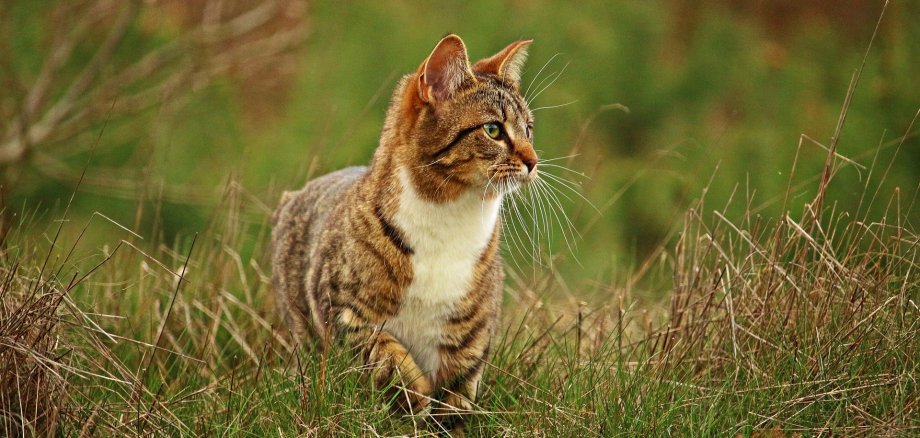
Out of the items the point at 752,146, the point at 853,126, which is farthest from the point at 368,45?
the point at 853,126

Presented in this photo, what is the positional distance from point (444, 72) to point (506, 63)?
35 cm

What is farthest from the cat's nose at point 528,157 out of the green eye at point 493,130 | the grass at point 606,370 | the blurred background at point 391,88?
the blurred background at point 391,88

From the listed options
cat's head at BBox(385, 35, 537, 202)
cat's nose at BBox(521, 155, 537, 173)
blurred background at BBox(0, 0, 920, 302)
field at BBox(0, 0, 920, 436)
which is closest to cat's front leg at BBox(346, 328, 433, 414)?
field at BBox(0, 0, 920, 436)

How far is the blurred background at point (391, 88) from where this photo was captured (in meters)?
6.96

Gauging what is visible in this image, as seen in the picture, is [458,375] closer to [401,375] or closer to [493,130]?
[401,375]

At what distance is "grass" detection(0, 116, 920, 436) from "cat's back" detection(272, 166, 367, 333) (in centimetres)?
29

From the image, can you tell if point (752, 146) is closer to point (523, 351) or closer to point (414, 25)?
point (414, 25)

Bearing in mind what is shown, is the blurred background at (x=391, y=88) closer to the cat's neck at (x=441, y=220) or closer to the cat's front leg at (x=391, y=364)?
the cat's neck at (x=441, y=220)

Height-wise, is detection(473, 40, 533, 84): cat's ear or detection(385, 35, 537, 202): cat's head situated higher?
detection(473, 40, 533, 84): cat's ear

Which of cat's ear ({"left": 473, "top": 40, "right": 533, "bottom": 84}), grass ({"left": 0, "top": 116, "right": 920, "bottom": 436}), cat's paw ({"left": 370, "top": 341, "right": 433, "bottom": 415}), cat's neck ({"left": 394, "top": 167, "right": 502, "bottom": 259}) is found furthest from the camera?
cat's ear ({"left": 473, "top": 40, "right": 533, "bottom": 84})

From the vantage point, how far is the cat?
3.56 metres

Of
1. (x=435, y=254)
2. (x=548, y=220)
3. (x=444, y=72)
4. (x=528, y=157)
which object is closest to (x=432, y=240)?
(x=435, y=254)

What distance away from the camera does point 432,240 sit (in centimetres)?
358

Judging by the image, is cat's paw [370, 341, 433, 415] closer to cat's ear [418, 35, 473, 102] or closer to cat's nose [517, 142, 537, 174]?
cat's nose [517, 142, 537, 174]
